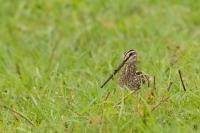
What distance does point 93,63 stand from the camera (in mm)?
7766

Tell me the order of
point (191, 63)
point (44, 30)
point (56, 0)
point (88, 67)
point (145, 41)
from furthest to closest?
point (56, 0) < point (44, 30) < point (145, 41) < point (88, 67) < point (191, 63)

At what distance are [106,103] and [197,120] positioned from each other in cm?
63

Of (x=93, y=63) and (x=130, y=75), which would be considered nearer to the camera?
(x=130, y=75)

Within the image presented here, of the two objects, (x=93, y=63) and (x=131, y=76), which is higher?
(x=93, y=63)

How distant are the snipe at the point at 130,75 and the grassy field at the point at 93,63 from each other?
0.08 meters

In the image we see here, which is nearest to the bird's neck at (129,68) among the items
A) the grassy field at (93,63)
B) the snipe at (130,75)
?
the snipe at (130,75)

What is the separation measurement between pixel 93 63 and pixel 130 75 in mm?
1378

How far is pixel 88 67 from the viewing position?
7629 millimetres

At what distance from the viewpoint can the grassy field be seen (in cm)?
581

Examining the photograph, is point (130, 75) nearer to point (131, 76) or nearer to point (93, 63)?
point (131, 76)

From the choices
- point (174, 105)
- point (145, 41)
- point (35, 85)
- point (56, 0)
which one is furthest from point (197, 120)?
point (56, 0)

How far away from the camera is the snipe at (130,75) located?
20.7ft

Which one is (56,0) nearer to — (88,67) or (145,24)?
(145,24)

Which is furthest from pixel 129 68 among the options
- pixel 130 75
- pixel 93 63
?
pixel 93 63
